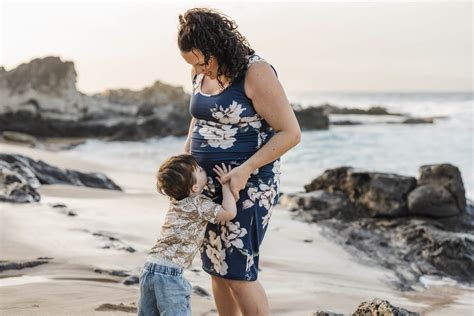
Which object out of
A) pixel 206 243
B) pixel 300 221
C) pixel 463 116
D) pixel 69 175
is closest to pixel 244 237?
pixel 206 243

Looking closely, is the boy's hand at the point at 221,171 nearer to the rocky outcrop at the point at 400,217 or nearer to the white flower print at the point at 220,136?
the white flower print at the point at 220,136

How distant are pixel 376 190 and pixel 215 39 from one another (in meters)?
5.47

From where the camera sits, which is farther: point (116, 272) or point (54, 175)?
point (54, 175)

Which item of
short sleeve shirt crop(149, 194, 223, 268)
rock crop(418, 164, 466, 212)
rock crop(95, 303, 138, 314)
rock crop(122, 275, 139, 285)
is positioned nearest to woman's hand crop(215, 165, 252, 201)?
short sleeve shirt crop(149, 194, 223, 268)

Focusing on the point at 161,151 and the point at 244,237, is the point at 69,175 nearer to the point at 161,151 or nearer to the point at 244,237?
the point at 244,237

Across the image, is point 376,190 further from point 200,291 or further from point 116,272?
point 116,272

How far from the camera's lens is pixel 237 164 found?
294 centimetres

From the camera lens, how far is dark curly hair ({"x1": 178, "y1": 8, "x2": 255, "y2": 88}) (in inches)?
109

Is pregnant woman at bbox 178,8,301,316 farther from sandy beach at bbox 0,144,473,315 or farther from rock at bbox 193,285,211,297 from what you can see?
rock at bbox 193,285,211,297

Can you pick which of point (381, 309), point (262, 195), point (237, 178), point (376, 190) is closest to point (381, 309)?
point (381, 309)

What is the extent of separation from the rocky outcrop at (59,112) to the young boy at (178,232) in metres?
22.0

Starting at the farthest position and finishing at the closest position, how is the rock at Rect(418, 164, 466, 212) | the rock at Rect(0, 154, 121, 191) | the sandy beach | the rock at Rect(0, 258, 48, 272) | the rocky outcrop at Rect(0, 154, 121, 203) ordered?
the rock at Rect(0, 154, 121, 191) < the rock at Rect(418, 164, 466, 212) < the rocky outcrop at Rect(0, 154, 121, 203) < the rock at Rect(0, 258, 48, 272) < the sandy beach

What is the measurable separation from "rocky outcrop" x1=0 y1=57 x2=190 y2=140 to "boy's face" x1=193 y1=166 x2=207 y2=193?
21.9 metres

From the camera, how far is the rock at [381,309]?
2.90 meters
